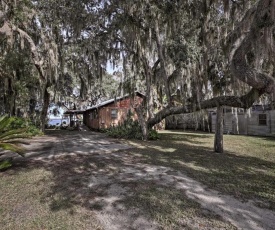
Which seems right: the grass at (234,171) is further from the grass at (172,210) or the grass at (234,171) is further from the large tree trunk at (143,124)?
the large tree trunk at (143,124)

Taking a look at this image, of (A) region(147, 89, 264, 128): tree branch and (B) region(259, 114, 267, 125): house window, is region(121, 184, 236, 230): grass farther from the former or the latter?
(B) region(259, 114, 267, 125): house window

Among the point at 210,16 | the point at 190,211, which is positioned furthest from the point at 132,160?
the point at 210,16

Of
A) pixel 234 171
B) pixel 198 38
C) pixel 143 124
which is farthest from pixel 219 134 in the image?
pixel 143 124

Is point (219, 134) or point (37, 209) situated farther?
point (219, 134)

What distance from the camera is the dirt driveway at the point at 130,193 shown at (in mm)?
3225

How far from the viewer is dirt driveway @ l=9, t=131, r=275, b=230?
10.6ft

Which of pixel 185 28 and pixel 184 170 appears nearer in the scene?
pixel 184 170

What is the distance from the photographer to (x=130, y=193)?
13.9 ft

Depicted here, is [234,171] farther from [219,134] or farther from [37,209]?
[37,209]

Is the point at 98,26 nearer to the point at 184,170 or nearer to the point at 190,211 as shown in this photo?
Result: the point at 184,170

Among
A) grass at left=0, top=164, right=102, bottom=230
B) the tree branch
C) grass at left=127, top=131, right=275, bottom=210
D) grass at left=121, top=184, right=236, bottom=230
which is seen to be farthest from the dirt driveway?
the tree branch

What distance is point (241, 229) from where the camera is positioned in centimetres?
304

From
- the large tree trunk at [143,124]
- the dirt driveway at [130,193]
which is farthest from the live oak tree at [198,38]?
the dirt driveway at [130,193]

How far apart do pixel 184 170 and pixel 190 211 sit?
241cm
